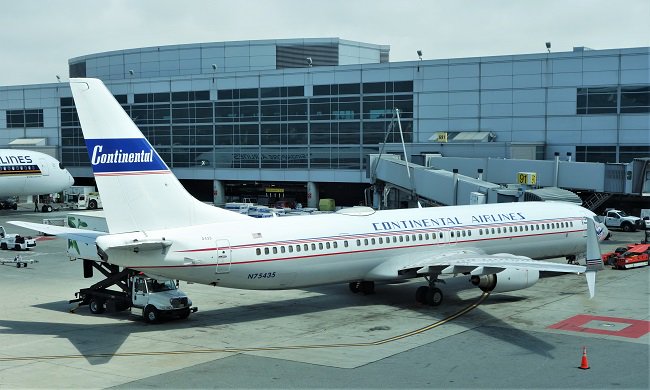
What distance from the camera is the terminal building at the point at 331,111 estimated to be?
7800 centimetres

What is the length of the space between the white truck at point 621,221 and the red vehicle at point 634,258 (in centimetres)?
2140

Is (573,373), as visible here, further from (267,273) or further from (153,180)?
(153,180)

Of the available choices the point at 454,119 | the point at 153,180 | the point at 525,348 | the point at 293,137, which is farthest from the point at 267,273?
the point at 293,137

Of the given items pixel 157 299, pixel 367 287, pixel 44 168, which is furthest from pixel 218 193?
pixel 157 299

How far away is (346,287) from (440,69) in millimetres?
51316

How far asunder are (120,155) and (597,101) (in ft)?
204

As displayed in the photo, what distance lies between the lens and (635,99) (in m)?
75.1

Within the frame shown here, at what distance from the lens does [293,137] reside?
99125mm

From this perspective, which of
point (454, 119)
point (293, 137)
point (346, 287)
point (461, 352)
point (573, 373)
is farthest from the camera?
point (293, 137)

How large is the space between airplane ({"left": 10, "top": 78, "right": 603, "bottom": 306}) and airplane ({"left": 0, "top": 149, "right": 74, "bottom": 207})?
2261 inches

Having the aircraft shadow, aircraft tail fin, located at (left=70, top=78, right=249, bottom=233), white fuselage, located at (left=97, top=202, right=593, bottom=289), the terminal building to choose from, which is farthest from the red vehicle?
aircraft tail fin, located at (left=70, top=78, right=249, bottom=233)

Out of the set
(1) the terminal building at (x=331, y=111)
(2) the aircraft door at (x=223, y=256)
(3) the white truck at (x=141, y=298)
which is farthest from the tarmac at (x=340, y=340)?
(1) the terminal building at (x=331, y=111)

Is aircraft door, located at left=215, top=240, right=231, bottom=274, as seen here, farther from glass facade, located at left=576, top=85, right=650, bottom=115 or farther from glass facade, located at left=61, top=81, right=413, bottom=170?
glass facade, located at left=61, top=81, right=413, bottom=170

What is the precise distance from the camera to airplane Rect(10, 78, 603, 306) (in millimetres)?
28797
